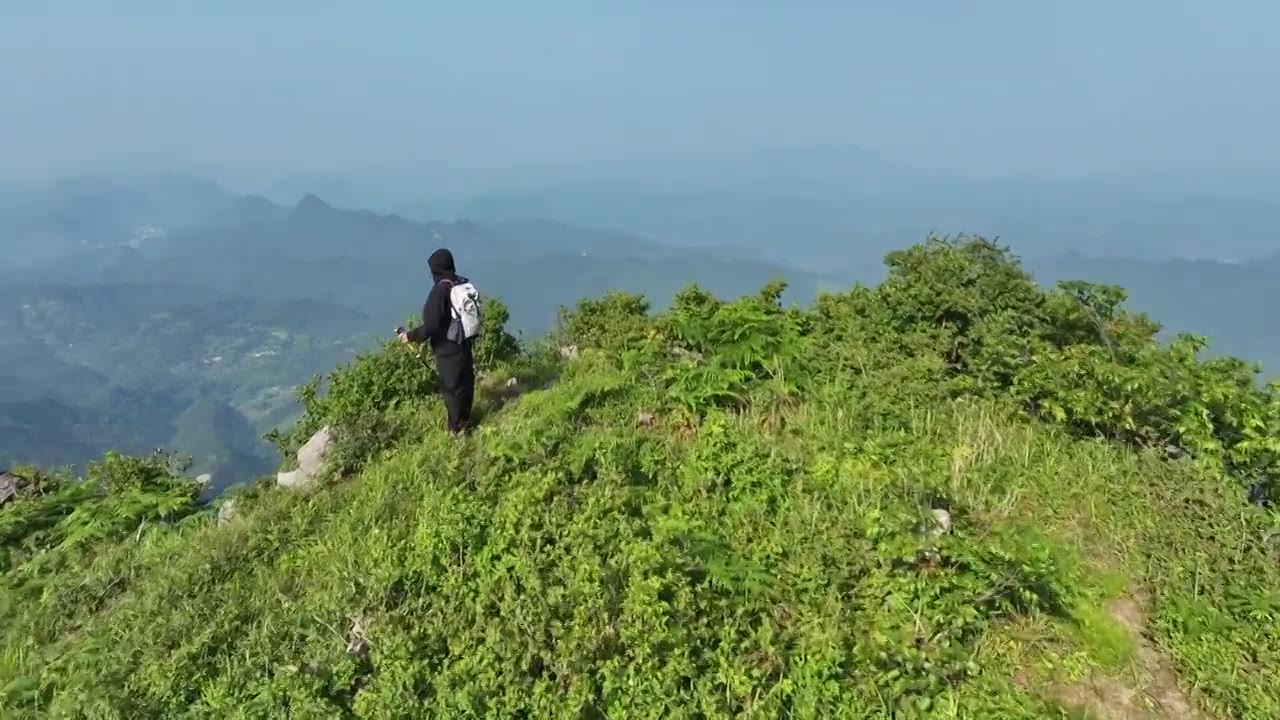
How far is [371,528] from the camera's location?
7.04 meters

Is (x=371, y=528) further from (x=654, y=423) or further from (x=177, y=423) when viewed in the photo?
(x=177, y=423)

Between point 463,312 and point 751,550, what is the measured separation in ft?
15.0

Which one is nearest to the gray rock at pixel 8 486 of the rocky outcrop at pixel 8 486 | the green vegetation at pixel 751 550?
the rocky outcrop at pixel 8 486

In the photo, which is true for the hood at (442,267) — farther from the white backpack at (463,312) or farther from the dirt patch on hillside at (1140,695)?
the dirt patch on hillside at (1140,695)

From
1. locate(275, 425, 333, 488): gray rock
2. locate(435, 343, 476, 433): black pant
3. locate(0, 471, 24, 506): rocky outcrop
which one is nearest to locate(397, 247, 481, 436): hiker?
locate(435, 343, 476, 433): black pant

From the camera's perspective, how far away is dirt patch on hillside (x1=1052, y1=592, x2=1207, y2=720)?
4867 millimetres

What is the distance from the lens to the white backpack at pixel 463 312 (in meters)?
8.55

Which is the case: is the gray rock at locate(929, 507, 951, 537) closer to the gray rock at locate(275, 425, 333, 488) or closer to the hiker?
the hiker

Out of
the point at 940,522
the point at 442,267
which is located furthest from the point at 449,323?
the point at 940,522

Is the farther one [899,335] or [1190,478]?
[899,335]

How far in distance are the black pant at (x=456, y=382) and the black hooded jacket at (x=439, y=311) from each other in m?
0.08

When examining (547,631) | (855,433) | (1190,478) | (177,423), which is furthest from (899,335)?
(177,423)

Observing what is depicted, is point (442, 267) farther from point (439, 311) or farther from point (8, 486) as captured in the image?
point (8, 486)

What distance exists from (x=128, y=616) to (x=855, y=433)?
7179mm
